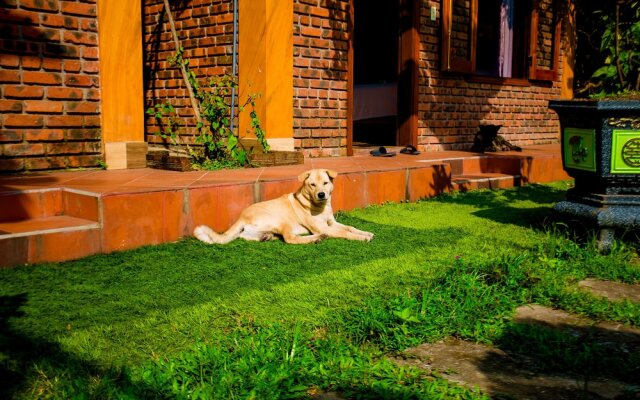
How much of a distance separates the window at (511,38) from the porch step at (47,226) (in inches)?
268

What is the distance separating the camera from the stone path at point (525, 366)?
6.84 ft

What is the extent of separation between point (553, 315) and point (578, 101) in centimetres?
206

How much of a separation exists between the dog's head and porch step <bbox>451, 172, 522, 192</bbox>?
2862 mm

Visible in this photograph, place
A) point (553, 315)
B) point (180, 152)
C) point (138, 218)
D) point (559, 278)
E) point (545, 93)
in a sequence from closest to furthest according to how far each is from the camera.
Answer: point (553, 315), point (559, 278), point (138, 218), point (180, 152), point (545, 93)

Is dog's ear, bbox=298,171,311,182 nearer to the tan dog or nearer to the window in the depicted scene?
the tan dog

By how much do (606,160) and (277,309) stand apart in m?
2.71

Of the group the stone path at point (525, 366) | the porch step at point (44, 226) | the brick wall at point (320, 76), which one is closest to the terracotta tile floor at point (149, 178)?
the porch step at point (44, 226)

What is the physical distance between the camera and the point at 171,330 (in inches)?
106

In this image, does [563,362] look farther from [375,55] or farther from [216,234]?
[375,55]

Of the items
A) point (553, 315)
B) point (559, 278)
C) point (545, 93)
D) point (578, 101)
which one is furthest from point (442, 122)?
point (553, 315)

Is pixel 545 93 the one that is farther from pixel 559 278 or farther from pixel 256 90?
pixel 559 278

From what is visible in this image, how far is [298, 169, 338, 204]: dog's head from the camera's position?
4645mm

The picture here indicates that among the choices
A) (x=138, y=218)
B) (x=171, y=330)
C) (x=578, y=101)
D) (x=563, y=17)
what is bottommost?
(x=171, y=330)

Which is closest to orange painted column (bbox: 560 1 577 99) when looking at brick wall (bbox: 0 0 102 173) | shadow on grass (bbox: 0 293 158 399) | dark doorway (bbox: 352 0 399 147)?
dark doorway (bbox: 352 0 399 147)
